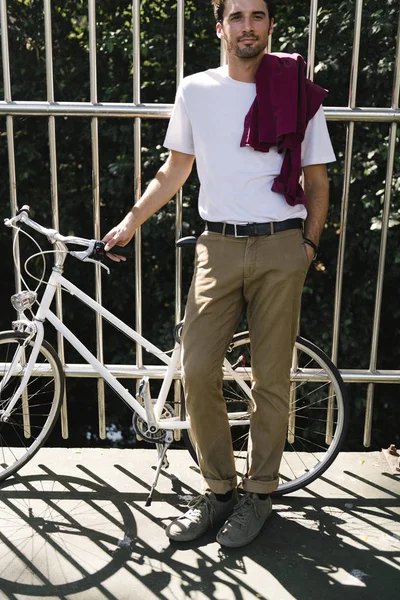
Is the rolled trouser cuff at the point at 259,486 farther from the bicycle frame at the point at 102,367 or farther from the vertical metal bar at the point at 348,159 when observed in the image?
the vertical metal bar at the point at 348,159

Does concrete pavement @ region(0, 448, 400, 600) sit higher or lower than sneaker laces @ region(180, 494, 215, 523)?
lower

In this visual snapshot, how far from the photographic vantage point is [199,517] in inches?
120

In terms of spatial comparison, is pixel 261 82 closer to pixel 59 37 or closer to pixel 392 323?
pixel 392 323

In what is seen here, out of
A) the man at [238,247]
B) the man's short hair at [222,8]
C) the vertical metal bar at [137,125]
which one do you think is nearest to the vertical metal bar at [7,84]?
the vertical metal bar at [137,125]

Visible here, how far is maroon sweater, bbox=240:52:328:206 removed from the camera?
2.77 metres

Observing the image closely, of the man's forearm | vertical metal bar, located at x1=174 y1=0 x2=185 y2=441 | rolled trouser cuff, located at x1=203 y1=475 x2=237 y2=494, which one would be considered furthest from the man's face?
rolled trouser cuff, located at x1=203 y1=475 x2=237 y2=494

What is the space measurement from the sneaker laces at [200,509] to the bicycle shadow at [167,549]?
88 mm

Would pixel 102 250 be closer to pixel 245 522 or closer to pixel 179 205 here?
pixel 179 205

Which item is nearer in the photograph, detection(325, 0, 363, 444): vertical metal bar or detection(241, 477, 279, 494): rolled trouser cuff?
detection(241, 477, 279, 494): rolled trouser cuff

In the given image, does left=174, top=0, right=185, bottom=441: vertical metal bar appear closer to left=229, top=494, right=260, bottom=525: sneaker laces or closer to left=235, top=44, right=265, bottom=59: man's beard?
left=235, top=44, right=265, bottom=59: man's beard

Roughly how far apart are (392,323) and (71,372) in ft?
10.7

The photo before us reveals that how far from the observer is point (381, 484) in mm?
3496

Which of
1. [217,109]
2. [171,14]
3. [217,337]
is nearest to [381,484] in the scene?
[217,337]

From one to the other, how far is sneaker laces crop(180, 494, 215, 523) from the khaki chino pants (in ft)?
0.42
